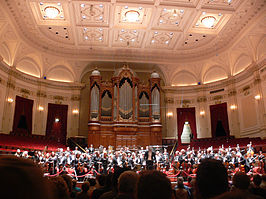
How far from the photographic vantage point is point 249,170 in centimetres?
909

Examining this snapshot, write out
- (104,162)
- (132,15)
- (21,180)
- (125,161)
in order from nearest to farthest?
(21,180) < (104,162) < (125,161) < (132,15)

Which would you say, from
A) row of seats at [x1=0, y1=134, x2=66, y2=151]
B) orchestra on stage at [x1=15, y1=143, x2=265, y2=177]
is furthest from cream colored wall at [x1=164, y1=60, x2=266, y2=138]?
row of seats at [x1=0, y1=134, x2=66, y2=151]

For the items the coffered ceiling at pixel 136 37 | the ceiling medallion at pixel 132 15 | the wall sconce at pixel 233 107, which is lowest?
the wall sconce at pixel 233 107

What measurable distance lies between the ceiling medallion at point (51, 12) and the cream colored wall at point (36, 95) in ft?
11.2

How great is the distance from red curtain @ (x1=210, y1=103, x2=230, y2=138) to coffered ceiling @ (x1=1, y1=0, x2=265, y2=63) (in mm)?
3319

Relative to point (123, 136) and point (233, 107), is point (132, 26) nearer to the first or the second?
point (123, 136)

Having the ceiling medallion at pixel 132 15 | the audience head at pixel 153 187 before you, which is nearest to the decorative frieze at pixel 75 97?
the ceiling medallion at pixel 132 15

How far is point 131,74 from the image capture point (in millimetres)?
15398

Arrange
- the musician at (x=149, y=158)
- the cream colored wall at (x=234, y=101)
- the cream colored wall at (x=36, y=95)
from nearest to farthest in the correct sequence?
Result: the musician at (x=149, y=158) → the cream colored wall at (x=234, y=101) → the cream colored wall at (x=36, y=95)

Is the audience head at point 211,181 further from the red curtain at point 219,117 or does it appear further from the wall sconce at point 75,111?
the wall sconce at point 75,111

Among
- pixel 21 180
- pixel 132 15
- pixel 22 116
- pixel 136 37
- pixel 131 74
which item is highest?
pixel 132 15

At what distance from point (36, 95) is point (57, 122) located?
202 centimetres

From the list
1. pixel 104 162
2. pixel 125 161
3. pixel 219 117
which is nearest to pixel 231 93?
pixel 219 117

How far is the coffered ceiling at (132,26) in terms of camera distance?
11000 mm
